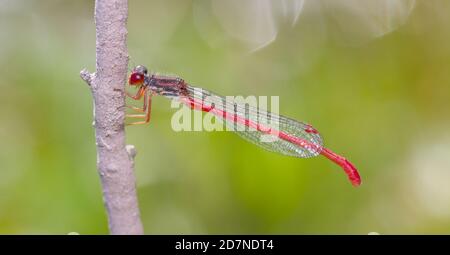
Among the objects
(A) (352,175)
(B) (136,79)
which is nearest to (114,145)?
(B) (136,79)

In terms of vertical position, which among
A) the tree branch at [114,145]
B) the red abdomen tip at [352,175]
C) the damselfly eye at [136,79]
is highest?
the damselfly eye at [136,79]

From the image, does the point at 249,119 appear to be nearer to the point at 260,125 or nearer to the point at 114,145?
the point at 260,125

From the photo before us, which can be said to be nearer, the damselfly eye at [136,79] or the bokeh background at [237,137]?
the damselfly eye at [136,79]

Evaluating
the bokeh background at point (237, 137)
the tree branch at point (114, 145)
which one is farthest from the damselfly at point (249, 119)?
the tree branch at point (114, 145)

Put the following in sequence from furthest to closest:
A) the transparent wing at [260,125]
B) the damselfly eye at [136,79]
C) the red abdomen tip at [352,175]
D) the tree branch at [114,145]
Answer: the transparent wing at [260,125] < the red abdomen tip at [352,175] < the damselfly eye at [136,79] < the tree branch at [114,145]

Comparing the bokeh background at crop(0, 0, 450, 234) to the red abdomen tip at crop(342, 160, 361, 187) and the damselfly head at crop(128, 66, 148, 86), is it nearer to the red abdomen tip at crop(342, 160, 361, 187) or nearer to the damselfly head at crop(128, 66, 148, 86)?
the red abdomen tip at crop(342, 160, 361, 187)

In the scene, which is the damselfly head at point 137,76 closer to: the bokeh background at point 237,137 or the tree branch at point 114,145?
the bokeh background at point 237,137

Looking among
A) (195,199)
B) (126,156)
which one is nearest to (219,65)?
(195,199)

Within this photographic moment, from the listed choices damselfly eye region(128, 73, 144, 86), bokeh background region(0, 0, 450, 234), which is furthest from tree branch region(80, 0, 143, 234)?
bokeh background region(0, 0, 450, 234)
